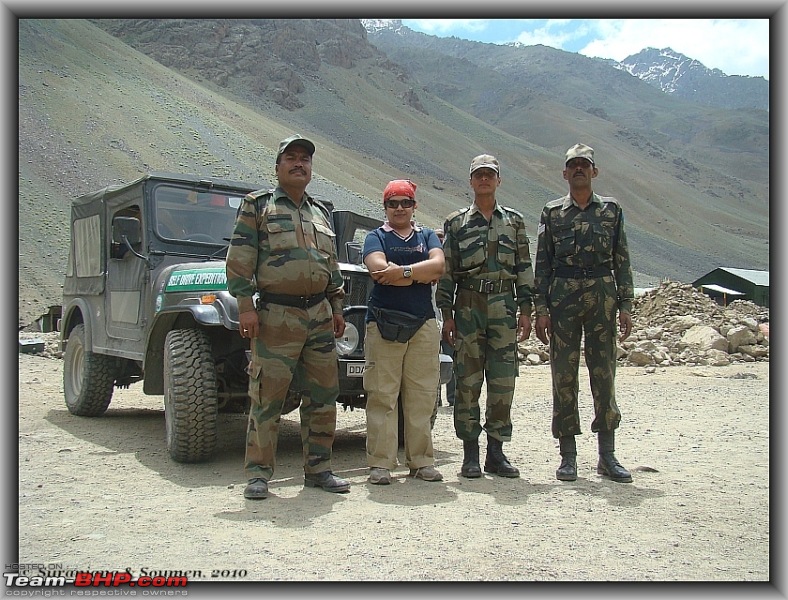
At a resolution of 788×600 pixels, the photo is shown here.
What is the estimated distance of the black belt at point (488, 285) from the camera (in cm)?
482

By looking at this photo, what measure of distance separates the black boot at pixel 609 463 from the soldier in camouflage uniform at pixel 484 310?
58 cm

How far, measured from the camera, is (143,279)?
6047 mm

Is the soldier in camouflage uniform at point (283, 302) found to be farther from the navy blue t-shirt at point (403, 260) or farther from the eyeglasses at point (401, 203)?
the eyeglasses at point (401, 203)

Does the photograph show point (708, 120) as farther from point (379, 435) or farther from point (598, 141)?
point (379, 435)

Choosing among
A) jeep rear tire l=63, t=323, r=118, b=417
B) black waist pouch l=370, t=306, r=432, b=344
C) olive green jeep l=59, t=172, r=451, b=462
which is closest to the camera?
black waist pouch l=370, t=306, r=432, b=344

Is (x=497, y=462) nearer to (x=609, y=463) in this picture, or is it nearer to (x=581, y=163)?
(x=609, y=463)

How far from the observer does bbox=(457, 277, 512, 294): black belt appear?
190 inches

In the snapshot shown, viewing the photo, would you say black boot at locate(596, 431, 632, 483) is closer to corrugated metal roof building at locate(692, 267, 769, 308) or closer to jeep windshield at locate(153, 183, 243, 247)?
jeep windshield at locate(153, 183, 243, 247)

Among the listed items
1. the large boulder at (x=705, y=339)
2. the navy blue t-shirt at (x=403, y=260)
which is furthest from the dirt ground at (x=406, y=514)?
the large boulder at (x=705, y=339)

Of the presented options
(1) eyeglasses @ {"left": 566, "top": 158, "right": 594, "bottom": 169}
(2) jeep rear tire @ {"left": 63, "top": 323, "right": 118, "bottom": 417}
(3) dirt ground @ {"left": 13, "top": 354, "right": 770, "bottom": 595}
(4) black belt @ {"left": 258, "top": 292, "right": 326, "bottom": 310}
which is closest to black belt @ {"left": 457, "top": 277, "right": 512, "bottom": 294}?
(1) eyeglasses @ {"left": 566, "top": 158, "right": 594, "bottom": 169}

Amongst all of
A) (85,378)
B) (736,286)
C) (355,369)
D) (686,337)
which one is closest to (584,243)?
(355,369)

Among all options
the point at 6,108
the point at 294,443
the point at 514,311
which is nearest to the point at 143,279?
the point at 294,443

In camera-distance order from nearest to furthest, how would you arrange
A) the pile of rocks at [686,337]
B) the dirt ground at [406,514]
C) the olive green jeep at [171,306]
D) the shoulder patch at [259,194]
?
the dirt ground at [406,514] → the shoulder patch at [259,194] → the olive green jeep at [171,306] → the pile of rocks at [686,337]

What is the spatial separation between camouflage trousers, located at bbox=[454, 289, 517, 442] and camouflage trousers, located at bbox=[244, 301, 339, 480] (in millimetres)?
834
